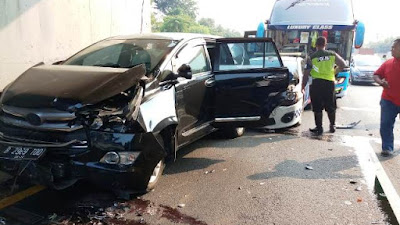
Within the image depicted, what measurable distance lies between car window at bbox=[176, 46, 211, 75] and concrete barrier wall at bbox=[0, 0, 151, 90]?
356 cm

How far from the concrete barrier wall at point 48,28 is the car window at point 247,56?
3.84 metres

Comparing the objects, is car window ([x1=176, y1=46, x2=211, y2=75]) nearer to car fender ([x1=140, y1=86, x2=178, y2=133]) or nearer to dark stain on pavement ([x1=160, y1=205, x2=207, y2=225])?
car fender ([x1=140, y1=86, x2=178, y2=133])

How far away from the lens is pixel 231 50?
548cm

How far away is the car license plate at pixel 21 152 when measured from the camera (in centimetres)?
319

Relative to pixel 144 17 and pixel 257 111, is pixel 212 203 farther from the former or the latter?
pixel 144 17

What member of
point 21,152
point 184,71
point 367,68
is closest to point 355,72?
point 367,68

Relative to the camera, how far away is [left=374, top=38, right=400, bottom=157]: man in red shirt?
550cm

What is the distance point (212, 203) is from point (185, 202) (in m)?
0.28

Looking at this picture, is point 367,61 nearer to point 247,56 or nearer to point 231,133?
point 231,133

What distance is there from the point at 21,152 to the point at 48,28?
16.6 feet

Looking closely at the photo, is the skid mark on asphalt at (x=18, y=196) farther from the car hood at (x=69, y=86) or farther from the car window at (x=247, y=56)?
the car window at (x=247, y=56)

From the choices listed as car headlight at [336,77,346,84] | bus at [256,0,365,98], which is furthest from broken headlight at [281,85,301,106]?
bus at [256,0,365,98]

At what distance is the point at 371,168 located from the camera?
515 cm

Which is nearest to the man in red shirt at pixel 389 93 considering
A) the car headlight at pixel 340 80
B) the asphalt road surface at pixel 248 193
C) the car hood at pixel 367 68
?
the asphalt road surface at pixel 248 193
